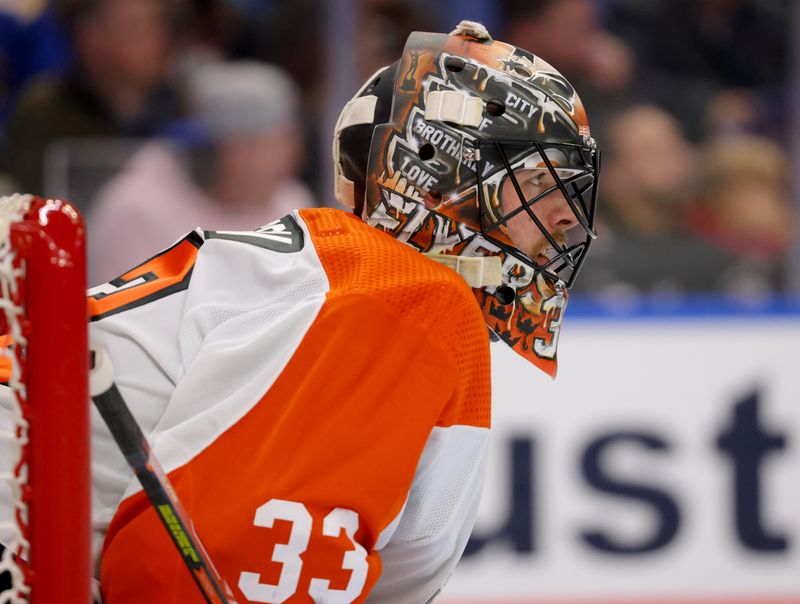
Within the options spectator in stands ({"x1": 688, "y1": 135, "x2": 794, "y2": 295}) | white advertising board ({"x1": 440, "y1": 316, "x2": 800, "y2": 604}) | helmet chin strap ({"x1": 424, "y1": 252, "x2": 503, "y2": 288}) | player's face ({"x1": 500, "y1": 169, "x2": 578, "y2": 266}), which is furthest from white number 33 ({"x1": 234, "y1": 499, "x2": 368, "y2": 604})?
spectator in stands ({"x1": 688, "y1": 135, "x2": 794, "y2": 295})

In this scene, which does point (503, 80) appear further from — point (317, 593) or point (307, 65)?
point (307, 65)

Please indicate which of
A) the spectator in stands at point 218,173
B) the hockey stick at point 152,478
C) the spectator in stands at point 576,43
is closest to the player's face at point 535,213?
the hockey stick at point 152,478

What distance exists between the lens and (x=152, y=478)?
4.67 ft

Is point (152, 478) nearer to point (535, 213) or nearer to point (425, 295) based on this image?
point (425, 295)

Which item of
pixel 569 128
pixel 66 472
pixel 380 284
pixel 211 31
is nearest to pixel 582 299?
pixel 211 31

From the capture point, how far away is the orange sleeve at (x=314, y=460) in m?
1.49

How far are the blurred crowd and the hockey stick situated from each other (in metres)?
2.53

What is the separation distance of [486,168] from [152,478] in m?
0.64

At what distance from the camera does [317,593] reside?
5.02 ft

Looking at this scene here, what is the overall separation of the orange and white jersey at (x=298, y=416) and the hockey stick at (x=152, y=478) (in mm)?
36

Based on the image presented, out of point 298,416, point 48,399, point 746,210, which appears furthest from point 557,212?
point 746,210

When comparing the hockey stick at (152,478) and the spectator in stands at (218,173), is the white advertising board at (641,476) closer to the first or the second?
the spectator in stands at (218,173)

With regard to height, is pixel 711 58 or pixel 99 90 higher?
pixel 711 58

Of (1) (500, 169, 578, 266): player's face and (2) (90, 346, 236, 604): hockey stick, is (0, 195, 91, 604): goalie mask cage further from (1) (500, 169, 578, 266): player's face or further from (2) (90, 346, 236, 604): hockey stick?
(1) (500, 169, 578, 266): player's face
